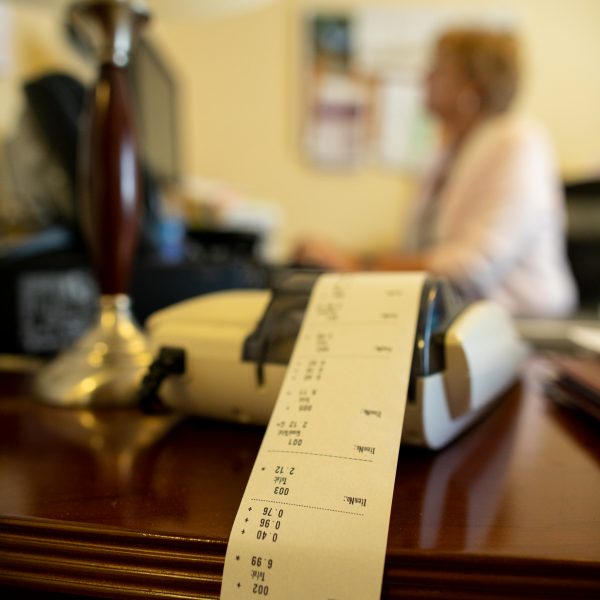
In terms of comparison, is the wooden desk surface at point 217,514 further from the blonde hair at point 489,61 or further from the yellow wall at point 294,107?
the yellow wall at point 294,107

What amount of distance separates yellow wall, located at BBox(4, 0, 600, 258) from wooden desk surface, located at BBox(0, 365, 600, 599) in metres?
1.73

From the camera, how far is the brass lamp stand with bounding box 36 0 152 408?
0.46m

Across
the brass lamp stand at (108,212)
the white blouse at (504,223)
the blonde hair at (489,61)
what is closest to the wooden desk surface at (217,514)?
the brass lamp stand at (108,212)

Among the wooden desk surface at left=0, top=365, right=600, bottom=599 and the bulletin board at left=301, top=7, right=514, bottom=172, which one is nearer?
the wooden desk surface at left=0, top=365, right=600, bottom=599

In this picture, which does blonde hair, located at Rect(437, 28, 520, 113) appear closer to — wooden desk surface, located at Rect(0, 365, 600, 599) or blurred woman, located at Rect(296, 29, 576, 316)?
blurred woman, located at Rect(296, 29, 576, 316)

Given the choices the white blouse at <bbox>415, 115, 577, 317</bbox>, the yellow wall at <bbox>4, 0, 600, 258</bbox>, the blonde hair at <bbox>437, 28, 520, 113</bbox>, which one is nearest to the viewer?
the white blouse at <bbox>415, 115, 577, 317</bbox>

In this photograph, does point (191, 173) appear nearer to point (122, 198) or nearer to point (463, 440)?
point (122, 198)

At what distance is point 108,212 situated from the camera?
48 centimetres

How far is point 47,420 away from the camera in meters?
0.44

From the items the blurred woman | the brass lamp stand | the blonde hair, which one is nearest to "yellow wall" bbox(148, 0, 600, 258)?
the blurred woman

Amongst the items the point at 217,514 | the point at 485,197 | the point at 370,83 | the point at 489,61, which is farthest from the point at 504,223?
the point at 370,83

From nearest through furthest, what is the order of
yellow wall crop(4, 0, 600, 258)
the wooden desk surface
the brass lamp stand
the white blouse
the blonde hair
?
the wooden desk surface, the brass lamp stand, the white blouse, the blonde hair, yellow wall crop(4, 0, 600, 258)

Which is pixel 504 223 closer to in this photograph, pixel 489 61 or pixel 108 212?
pixel 489 61

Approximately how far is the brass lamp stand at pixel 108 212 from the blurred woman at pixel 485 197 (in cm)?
69
